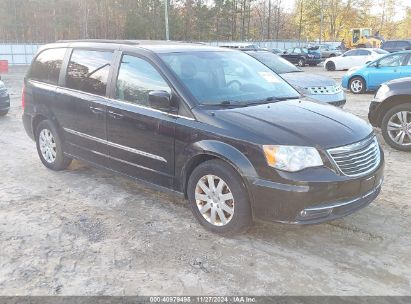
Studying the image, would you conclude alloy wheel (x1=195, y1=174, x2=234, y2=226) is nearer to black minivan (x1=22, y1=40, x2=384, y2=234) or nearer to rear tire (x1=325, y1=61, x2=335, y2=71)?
black minivan (x1=22, y1=40, x2=384, y2=234)

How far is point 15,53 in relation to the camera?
34375 mm

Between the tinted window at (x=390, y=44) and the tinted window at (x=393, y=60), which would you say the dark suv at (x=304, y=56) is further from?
the tinted window at (x=393, y=60)

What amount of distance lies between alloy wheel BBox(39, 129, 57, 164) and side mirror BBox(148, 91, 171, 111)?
2.32 metres

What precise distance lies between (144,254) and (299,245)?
4.54 feet

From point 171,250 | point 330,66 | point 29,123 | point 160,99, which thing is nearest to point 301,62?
point 330,66

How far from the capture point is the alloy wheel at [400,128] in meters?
6.96

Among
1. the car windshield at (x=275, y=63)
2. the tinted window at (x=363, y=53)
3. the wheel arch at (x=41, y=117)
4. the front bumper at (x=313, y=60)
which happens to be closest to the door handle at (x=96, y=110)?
the wheel arch at (x=41, y=117)

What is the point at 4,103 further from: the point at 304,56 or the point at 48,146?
the point at 304,56

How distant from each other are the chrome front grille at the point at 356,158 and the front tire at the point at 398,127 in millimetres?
3263

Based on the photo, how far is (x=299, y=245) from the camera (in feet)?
12.7

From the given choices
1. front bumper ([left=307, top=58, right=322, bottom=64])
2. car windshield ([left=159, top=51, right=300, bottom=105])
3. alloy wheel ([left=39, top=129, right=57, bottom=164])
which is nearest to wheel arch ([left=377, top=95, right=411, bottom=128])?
car windshield ([left=159, top=51, right=300, bottom=105])

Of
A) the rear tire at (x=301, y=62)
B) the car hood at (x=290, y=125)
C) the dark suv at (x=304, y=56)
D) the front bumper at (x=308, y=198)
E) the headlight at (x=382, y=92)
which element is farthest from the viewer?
the rear tire at (x=301, y=62)

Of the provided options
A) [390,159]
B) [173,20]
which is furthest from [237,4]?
[390,159]

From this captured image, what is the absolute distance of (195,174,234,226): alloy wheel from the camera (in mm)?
3895
